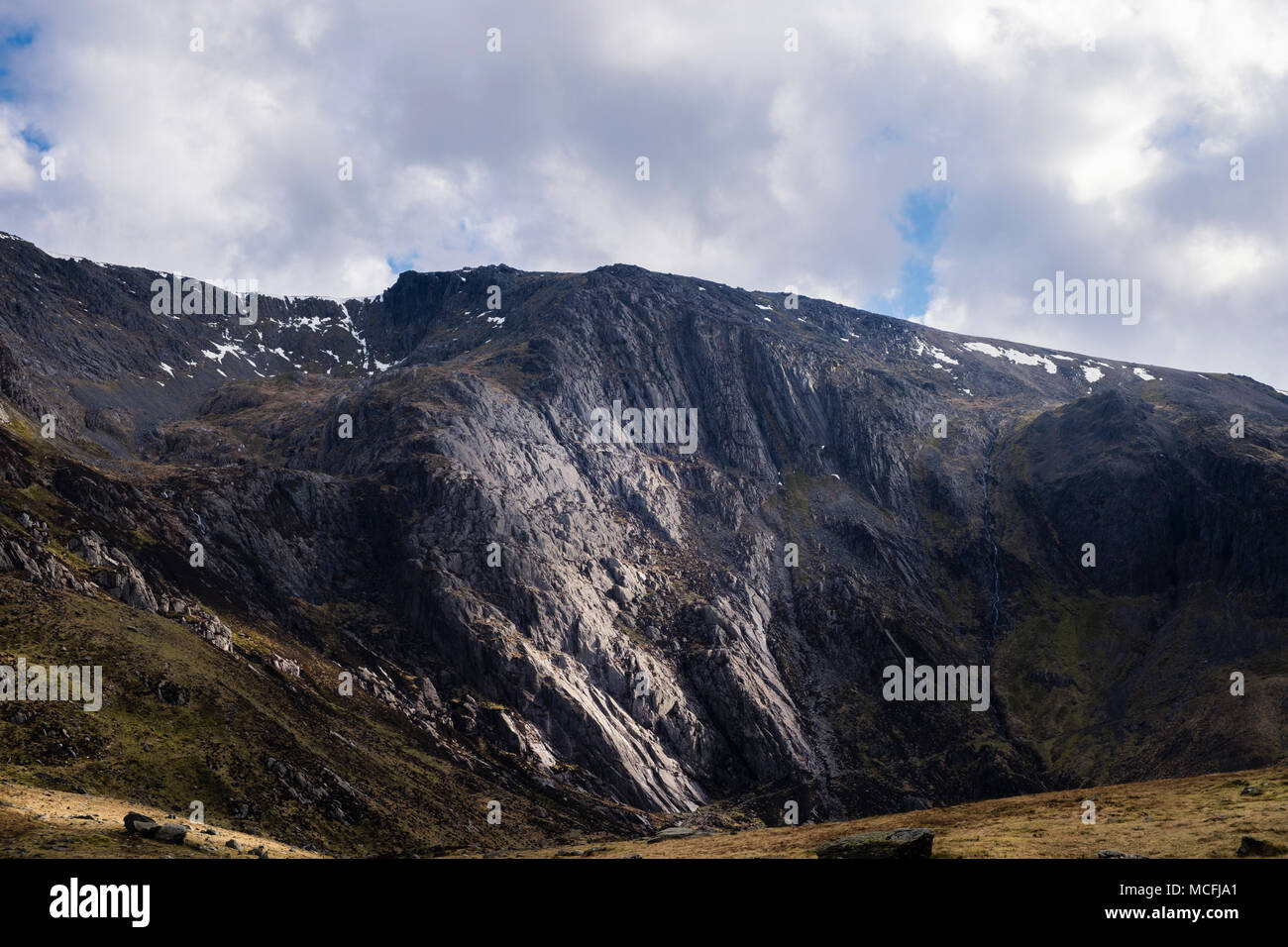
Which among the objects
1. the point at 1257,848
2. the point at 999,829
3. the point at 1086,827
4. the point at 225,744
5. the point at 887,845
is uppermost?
the point at 1257,848

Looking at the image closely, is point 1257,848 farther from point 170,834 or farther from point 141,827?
point 141,827

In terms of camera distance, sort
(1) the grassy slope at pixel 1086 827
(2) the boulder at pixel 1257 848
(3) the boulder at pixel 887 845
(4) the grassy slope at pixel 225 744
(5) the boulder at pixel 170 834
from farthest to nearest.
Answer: (4) the grassy slope at pixel 225 744 < (5) the boulder at pixel 170 834 < (1) the grassy slope at pixel 1086 827 < (3) the boulder at pixel 887 845 < (2) the boulder at pixel 1257 848

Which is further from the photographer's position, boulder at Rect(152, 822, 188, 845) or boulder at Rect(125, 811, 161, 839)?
boulder at Rect(125, 811, 161, 839)

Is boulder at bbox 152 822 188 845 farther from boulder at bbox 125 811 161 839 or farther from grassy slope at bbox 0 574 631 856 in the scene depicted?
grassy slope at bbox 0 574 631 856

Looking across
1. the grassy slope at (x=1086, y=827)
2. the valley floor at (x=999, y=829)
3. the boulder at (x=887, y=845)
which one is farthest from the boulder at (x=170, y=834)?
the boulder at (x=887, y=845)

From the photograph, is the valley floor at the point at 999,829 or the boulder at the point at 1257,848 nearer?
the boulder at the point at 1257,848

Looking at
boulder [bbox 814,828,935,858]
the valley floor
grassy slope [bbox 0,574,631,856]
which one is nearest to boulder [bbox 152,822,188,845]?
the valley floor

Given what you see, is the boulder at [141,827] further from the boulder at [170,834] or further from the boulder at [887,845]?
the boulder at [887,845]

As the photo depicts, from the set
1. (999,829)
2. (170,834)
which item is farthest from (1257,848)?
(170,834)

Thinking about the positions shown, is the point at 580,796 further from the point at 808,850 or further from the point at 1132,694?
the point at 1132,694

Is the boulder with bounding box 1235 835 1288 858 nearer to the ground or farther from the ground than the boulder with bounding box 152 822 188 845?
farther from the ground
